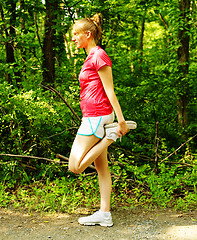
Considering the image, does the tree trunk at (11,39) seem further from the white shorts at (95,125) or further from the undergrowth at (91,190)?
the white shorts at (95,125)

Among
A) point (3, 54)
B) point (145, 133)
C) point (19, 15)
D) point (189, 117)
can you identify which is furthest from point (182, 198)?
point (3, 54)

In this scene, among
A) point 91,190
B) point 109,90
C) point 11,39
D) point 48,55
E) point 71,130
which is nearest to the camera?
point 109,90

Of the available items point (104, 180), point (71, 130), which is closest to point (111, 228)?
point (104, 180)

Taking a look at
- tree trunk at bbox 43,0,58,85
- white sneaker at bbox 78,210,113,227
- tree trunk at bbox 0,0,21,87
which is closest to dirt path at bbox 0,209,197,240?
white sneaker at bbox 78,210,113,227

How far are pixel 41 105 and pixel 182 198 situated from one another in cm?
261

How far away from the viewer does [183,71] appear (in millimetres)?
7367

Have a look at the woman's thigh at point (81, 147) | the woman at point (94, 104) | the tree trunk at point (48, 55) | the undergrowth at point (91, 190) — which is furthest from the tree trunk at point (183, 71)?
the woman's thigh at point (81, 147)

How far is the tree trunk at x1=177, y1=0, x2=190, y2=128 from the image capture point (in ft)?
23.3

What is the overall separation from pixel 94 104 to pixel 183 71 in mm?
4694

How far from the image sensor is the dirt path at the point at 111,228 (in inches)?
131

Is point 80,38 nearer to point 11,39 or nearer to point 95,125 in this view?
point 95,125

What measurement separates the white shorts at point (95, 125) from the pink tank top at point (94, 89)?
43mm

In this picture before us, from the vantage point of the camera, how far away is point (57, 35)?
286 inches

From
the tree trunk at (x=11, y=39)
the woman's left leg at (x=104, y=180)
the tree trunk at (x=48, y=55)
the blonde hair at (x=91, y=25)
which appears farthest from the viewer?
the tree trunk at (x=48, y=55)
